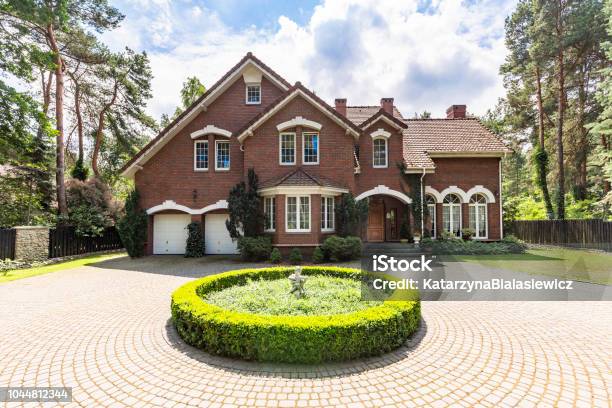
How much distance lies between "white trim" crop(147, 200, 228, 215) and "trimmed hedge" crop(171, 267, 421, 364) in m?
10.8

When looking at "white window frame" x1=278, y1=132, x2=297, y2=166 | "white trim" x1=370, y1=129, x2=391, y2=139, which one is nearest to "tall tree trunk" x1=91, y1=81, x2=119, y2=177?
"white window frame" x1=278, y1=132, x2=297, y2=166

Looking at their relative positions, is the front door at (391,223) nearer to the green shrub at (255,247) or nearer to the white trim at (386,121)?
the white trim at (386,121)

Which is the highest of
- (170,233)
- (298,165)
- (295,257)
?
(298,165)

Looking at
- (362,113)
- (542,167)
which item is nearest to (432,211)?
(362,113)

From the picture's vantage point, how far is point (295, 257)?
501 inches

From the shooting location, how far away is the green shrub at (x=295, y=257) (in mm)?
12734

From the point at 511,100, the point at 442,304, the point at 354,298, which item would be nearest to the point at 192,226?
the point at 354,298

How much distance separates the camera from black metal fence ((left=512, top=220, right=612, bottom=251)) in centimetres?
1648

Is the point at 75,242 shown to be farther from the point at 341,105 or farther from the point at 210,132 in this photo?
the point at 341,105

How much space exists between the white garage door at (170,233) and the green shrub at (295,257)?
22.6 feet

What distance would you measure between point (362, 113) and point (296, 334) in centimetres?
1853

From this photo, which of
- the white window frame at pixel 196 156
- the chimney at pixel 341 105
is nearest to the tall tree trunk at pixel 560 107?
the chimney at pixel 341 105

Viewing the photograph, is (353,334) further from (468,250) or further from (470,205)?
(470,205)

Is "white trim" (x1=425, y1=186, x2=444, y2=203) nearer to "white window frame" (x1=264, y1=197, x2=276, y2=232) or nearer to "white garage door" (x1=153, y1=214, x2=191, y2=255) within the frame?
"white window frame" (x1=264, y1=197, x2=276, y2=232)
